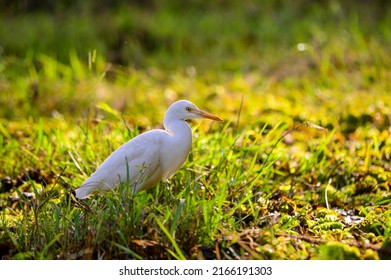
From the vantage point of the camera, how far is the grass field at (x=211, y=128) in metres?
3.20

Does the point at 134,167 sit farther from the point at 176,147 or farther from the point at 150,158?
the point at 176,147

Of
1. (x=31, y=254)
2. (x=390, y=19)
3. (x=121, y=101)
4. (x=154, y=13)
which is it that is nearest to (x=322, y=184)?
(x=31, y=254)

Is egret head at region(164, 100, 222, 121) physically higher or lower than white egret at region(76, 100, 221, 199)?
higher

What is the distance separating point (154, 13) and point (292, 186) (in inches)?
246

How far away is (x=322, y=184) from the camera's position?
4457mm

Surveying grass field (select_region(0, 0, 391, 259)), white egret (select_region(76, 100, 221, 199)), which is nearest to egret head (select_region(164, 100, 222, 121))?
white egret (select_region(76, 100, 221, 199))

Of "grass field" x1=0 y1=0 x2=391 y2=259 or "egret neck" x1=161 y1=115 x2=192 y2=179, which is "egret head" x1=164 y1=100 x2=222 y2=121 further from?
"grass field" x1=0 y1=0 x2=391 y2=259

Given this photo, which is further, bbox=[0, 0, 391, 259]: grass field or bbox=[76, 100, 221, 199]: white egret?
bbox=[76, 100, 221, 199]: white egret

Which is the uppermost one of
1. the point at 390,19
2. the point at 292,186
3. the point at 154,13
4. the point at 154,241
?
the point at 154,241

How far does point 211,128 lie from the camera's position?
497 cm

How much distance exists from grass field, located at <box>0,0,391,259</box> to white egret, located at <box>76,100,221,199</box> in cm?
12

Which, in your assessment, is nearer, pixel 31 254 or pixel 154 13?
pixel 31 254

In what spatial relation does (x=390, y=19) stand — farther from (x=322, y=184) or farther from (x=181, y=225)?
(x=181, y=225)

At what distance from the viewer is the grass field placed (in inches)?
126
